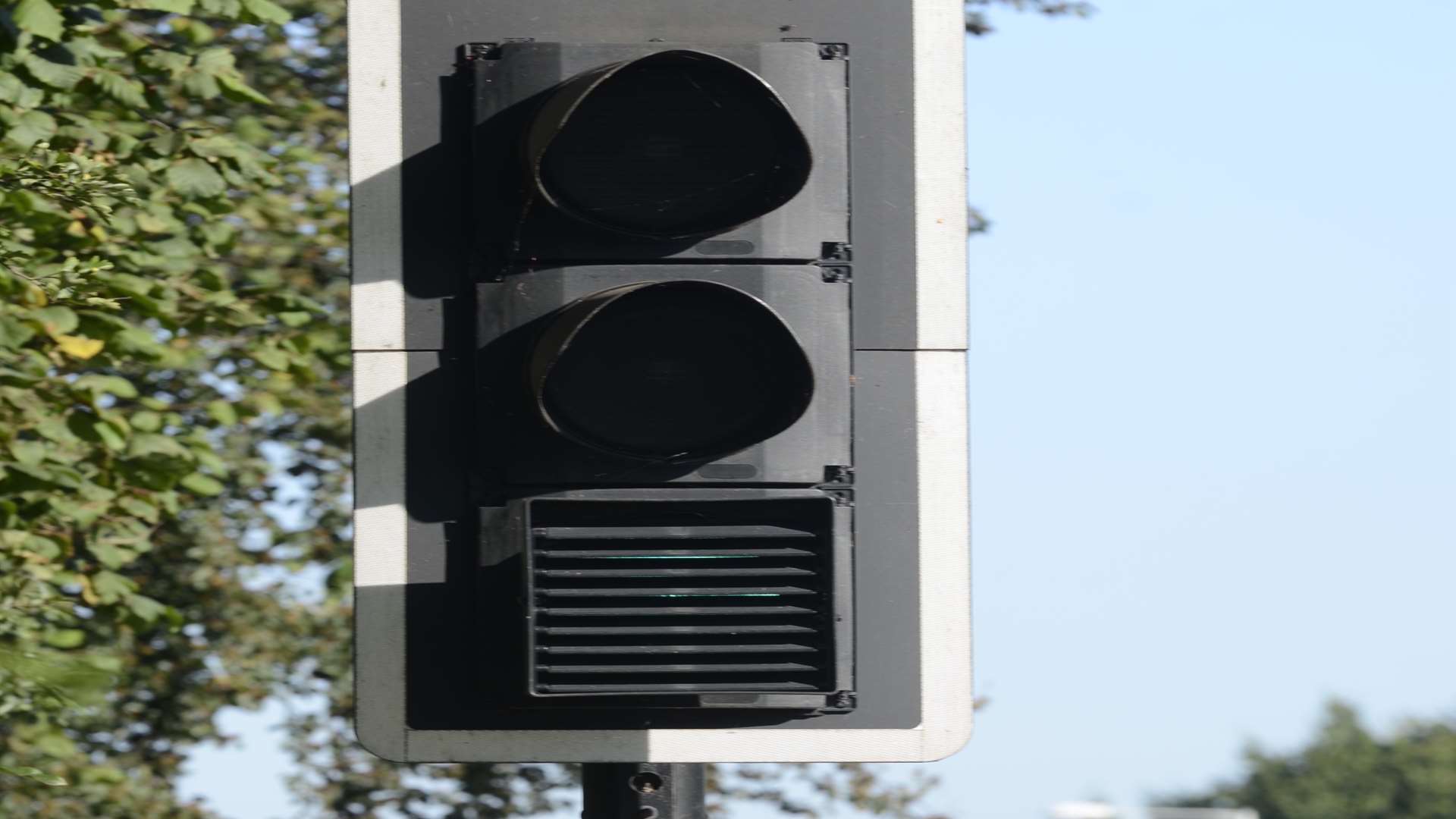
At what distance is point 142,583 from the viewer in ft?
34.6

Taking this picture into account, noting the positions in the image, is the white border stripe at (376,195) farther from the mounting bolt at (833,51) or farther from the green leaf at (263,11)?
the green leaf at (263,11)

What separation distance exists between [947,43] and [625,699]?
3.70 ft

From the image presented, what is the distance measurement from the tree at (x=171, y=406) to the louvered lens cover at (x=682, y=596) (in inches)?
24.0

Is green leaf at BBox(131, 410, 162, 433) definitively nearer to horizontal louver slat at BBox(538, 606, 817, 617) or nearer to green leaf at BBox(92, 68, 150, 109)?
green leaf at BBox(92, 68, 150, 109)

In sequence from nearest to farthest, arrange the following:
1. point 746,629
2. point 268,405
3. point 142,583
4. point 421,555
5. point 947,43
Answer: point 746,629 → point 421,555 → point 947,43 → point 268,405 → point 142,583

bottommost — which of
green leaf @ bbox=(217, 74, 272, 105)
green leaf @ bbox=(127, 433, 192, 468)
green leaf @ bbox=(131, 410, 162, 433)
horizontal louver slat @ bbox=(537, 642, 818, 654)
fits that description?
horizontal louver slat @ bbox=(537, 642, 818, 654)

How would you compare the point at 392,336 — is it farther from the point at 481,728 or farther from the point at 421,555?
the point at 481,728

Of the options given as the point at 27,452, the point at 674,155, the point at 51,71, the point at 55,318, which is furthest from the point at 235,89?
the point at 674,155

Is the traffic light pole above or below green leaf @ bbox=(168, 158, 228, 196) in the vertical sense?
below

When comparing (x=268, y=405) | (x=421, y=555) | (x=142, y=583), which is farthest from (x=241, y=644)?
(x=421, y=555)

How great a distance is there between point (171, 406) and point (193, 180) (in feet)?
10.6

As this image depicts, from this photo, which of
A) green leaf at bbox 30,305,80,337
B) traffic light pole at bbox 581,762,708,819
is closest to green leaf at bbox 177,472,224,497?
green leaf at bbox 30,305,80,337

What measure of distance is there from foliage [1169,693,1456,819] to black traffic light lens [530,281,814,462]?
261 feet

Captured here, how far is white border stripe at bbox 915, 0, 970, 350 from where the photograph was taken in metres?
3.09
